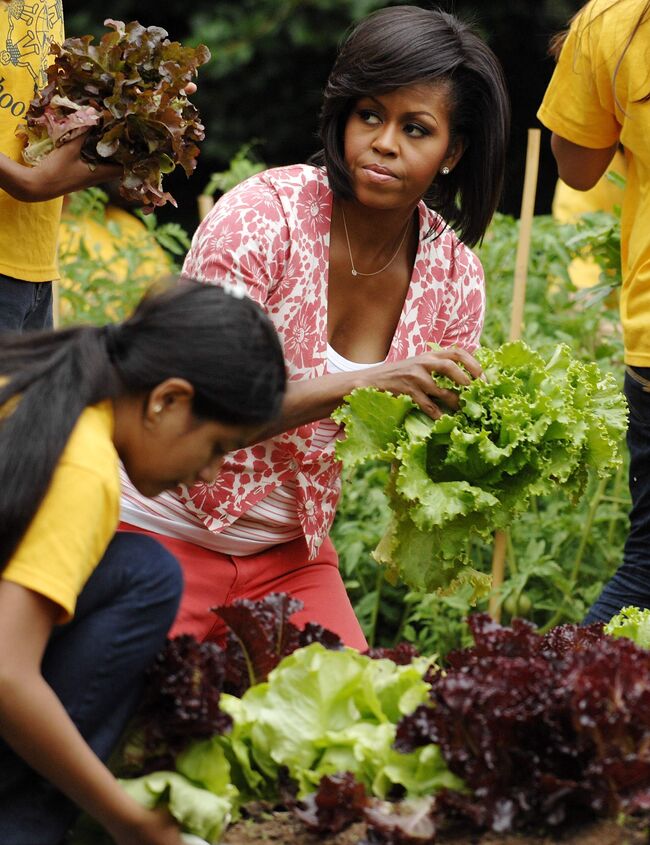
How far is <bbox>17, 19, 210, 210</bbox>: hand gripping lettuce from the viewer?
3242 millimetres

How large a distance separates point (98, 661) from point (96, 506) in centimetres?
30

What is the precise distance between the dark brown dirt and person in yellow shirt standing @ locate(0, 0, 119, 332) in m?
1.55

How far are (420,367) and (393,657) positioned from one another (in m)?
0.62

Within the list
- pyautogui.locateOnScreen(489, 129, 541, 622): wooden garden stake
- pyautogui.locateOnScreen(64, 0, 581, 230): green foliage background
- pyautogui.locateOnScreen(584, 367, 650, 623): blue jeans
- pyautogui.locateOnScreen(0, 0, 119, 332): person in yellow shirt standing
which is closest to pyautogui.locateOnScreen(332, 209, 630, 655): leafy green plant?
pyautogui.locateOnScreen(489, 129, 541, 622): wooden garden stake

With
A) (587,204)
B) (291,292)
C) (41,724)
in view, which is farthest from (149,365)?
(587,204)

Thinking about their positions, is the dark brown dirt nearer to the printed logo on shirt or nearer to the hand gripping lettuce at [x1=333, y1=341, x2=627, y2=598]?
the hand gripping lettuce at [x1=333, y1=341, x2=627, y2=598]

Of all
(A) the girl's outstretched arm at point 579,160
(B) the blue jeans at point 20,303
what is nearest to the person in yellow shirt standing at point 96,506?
(B) the blue jeans at point 20,303

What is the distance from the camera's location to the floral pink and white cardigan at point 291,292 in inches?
117

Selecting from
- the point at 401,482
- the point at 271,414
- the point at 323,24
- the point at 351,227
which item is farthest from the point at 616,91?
the point at 323,24

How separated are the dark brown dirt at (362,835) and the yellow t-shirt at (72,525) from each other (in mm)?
566

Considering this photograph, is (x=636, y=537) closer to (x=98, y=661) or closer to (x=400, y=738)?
(x=400, y=738)

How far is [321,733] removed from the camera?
2.40 meters

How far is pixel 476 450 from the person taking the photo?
2766 millimetres

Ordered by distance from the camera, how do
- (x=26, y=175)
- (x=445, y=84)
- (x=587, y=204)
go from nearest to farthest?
(x=445, y=84)
(x=26, y=175)
(x=587, y=204)
